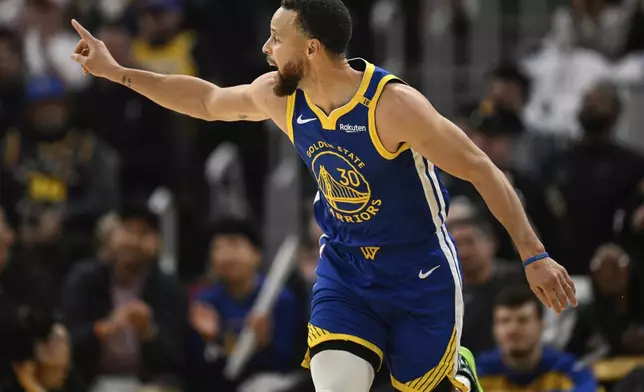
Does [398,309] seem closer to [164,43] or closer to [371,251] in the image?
[371,251]

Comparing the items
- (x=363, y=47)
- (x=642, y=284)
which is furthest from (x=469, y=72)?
(x=642, y=284)

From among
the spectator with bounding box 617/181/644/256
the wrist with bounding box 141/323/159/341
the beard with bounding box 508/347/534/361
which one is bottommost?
the wrist with bounding box 141/323/159/341

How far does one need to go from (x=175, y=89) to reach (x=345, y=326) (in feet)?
4.72

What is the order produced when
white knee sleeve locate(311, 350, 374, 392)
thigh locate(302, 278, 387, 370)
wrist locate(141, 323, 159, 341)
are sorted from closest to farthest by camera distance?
white knee sleeve locate(311, 350, 374, 392), thigh locate(302, 278, 387, 370), wrist locate(141, 323, 159, 341)

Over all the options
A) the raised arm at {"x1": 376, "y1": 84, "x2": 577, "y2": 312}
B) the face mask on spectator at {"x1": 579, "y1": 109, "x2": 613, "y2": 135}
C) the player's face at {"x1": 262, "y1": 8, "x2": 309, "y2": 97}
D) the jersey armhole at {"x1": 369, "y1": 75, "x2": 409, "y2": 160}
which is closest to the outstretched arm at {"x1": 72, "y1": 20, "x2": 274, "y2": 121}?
the player's face at {"x1": 262, "y1": 8, "x2": 309, "y2": 97}

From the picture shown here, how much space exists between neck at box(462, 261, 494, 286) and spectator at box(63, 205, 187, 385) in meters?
2.21

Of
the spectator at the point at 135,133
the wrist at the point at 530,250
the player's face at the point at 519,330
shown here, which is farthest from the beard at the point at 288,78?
the spectator at the point at 135,133

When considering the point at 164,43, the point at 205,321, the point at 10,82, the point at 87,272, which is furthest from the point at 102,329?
the point at 164,43

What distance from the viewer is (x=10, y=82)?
12.0 meters

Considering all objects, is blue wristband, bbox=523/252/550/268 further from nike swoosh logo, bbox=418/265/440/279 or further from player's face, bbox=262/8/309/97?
player's face, bbox=262/8/309/97

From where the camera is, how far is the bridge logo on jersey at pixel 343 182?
231 inches

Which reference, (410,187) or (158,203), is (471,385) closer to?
(410,187)

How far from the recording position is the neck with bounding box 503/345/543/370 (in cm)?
834

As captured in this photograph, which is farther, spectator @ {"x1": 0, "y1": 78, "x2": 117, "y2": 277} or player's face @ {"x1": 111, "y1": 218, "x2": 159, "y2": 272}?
spectator @ {"x1": 0, "y1": 78, "x2": 117, "y2": 277}
